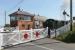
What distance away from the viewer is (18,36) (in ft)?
72.5

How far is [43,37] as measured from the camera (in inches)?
1147

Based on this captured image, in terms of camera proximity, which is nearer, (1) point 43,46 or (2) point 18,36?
(1) point 43,46

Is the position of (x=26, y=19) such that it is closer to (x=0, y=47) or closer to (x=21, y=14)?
(x=21, y=14)

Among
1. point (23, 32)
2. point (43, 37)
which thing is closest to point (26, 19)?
point (43, 37)

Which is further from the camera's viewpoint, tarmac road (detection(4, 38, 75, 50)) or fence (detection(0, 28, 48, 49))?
fence (detection(0, 28, 48, 49))

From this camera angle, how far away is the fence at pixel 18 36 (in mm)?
19266

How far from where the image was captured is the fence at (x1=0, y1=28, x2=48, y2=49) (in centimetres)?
1927

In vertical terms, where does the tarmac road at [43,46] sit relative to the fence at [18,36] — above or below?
below

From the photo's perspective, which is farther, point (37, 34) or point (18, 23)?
point (18, 23)

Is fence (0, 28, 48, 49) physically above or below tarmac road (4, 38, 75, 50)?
above

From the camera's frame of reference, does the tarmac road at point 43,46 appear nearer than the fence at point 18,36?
Yes

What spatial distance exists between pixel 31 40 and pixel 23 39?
1.85 m

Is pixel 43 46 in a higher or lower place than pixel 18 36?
lower

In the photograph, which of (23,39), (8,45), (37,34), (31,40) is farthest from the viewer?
(37,34)
